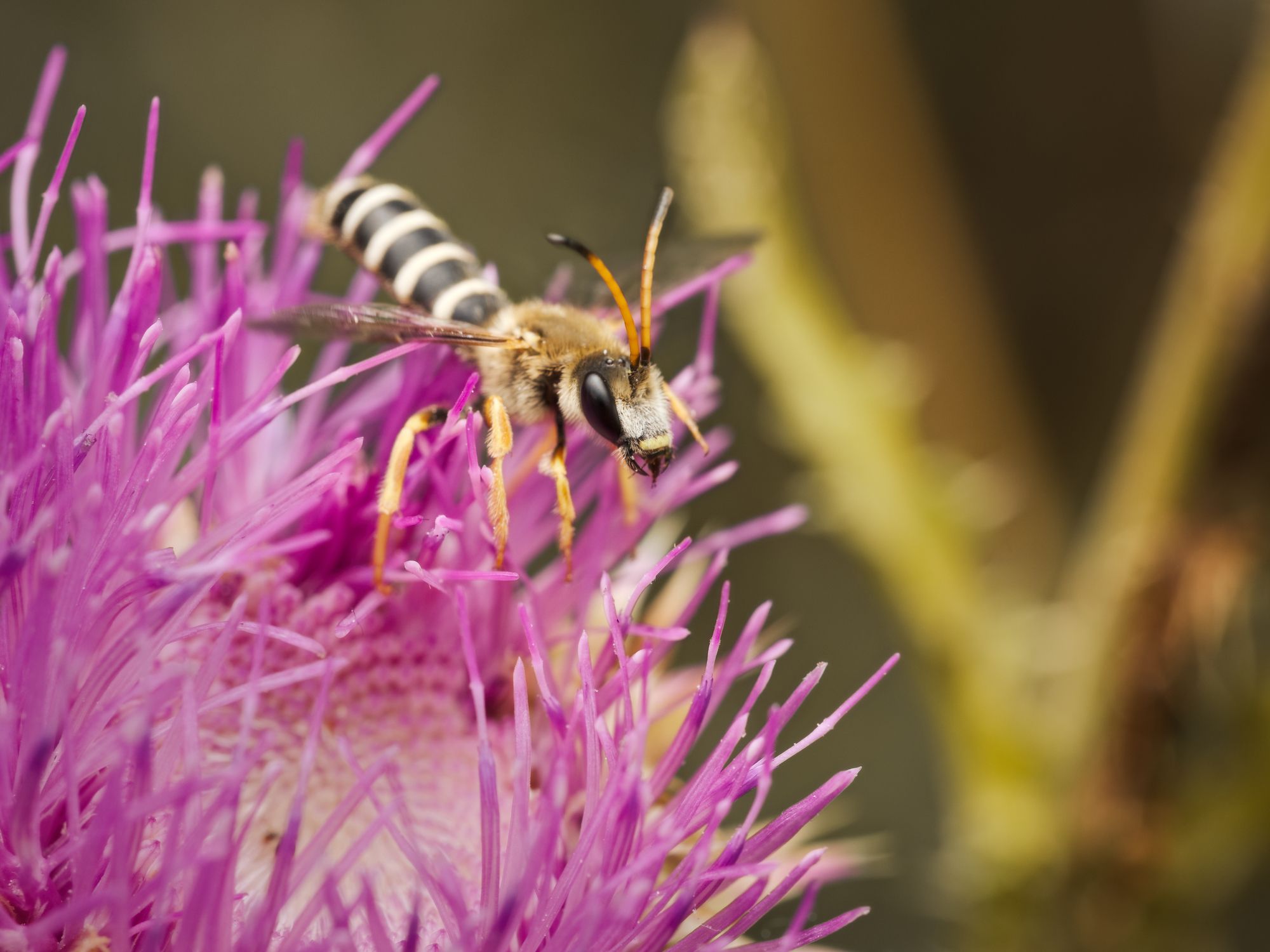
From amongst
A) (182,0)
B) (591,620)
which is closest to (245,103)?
(182,0)

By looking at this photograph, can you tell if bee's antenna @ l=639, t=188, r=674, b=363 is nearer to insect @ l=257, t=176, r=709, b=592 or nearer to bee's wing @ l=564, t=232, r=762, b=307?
insect @ l=257, t=176, r=709, b=592

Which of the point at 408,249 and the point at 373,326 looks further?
the point at 408,249

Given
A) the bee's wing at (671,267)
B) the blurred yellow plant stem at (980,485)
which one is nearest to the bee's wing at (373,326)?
the bee's wing at (671,267)

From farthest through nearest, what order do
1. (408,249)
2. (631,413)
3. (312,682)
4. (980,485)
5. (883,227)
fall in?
(883,227) → (980,485) → (408,249) → (631,413) → (312,682)

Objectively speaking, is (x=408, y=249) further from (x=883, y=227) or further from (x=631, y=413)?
(x=883, y=227)

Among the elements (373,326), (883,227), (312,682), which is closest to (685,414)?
(373,326)

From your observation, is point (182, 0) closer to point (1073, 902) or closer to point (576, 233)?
point (576, 233)

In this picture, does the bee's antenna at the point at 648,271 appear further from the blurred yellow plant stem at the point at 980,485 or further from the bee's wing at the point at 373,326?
the blurred yellow plant stem at the point at 980,485
